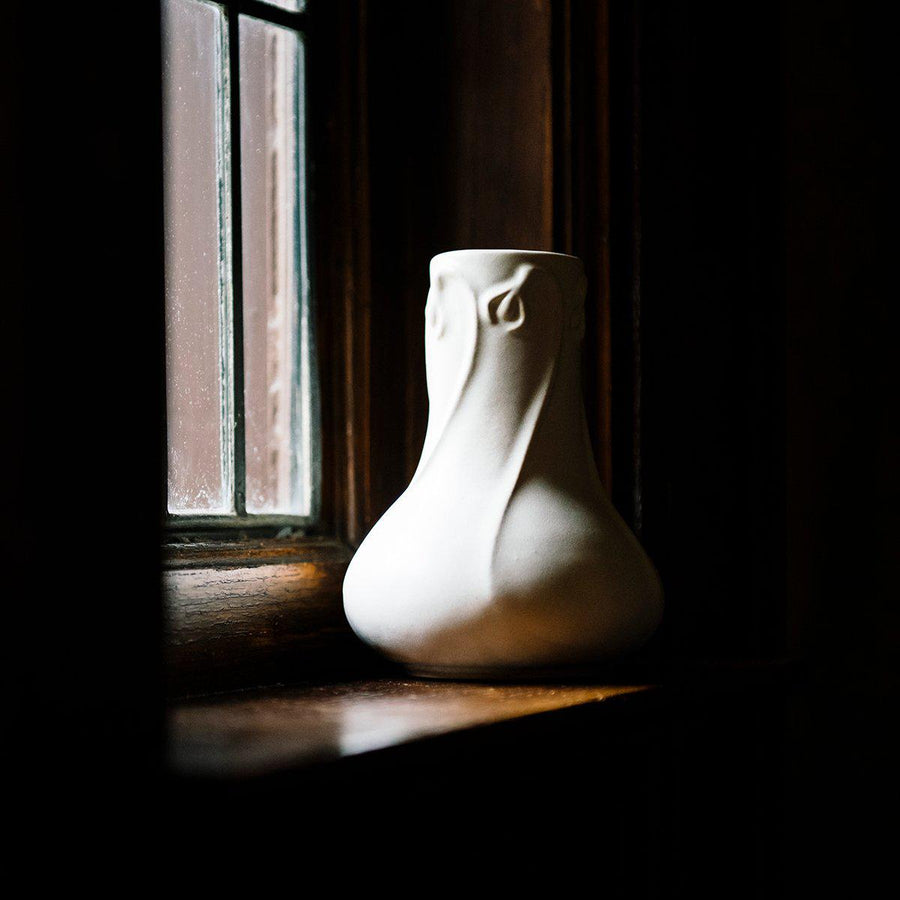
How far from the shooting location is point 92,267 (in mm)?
580

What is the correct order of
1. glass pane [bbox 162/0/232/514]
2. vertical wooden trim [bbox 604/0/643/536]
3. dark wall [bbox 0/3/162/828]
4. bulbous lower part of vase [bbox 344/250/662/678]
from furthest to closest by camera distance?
vertical wooden trim [bbox 604/0/643/536] < glass pane [bbox 162/0/232/514] < bulbous lower part of vase [bbox 344/250/662/678] < dark wall [bbox 0/3/162/828]

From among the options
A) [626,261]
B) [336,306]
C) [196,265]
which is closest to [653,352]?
[626,261]

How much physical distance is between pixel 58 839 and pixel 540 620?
405mm

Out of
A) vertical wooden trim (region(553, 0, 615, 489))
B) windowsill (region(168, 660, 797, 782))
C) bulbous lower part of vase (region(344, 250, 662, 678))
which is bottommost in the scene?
windowsill (region(168, 660, 797, 782))

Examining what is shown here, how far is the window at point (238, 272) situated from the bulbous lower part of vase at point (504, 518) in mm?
156

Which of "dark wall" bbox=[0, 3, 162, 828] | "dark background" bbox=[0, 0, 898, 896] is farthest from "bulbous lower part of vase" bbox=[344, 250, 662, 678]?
"dark wall" bbox=[0, 3, 162, 828]

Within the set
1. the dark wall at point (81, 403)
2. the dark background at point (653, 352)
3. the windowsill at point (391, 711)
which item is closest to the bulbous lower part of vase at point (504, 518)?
the windowsill at point (391, 711)

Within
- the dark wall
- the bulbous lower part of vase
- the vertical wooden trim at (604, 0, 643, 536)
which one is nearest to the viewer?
the dark wall

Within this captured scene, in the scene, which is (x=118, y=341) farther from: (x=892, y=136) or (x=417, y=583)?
(x=892, y=136)

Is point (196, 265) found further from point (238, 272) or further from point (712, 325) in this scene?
point (712, 325)

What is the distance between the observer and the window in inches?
38.4

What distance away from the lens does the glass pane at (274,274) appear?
1.03 meters

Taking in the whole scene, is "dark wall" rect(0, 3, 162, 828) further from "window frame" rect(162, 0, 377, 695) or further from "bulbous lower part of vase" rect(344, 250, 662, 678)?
"window frame" rect(162, 0, 377, 695)

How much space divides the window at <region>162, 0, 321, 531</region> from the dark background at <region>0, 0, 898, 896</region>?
76mm
